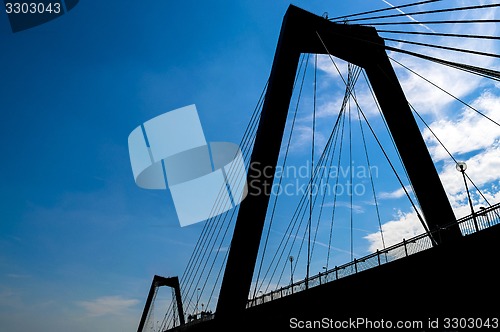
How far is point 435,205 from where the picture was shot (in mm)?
17984

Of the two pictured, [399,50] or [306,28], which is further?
[306,28]

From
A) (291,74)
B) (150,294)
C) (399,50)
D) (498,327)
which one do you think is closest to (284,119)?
(291,74)

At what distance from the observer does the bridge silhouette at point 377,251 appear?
10.3 m

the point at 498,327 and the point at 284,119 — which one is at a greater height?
the point at 284,119

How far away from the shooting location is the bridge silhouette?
33.7 ft

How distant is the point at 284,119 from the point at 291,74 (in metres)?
2.61

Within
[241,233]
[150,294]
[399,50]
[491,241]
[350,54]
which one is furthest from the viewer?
[150,294]

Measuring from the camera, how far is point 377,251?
41.2 feet

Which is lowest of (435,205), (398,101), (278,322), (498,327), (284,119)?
(498,327)

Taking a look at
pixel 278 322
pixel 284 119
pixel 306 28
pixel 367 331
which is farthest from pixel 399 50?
pixel 278 322

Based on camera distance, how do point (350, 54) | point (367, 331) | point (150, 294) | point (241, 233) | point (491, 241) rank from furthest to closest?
1. point (150, 294)
2. point (350, 54)
3. point (241, 233)
4. point (367, 331)
5. point (491, 241)

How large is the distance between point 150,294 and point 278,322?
43.6 m

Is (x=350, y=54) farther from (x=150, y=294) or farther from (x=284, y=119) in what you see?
(x=150, y=294)

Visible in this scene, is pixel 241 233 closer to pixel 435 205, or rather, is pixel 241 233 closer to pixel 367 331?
pixel 367 331
